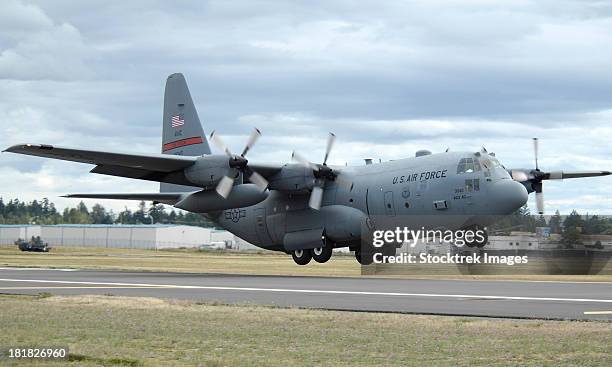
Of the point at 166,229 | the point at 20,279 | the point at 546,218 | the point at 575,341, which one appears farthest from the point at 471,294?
the point at 166,229

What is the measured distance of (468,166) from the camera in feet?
126

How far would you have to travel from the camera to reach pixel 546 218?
62.1 metres

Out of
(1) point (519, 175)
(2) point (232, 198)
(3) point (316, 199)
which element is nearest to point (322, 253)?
(3) point (316, 199)

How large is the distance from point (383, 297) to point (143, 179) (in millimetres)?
21859

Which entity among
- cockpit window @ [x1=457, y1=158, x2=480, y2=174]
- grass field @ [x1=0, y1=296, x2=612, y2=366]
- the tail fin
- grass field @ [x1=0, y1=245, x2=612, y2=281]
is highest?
the tail fin

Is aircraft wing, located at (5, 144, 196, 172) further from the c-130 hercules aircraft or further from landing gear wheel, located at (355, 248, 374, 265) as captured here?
landing gear wheel, located at (355, 248, 374, 265)

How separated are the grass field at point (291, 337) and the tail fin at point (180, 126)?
2909 centimetres

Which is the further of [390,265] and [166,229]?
[166,229]

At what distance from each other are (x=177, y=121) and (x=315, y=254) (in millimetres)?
12507

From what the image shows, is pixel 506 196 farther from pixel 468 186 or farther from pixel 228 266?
pixel 228 266

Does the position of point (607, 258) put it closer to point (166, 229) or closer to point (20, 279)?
point (20, 279)

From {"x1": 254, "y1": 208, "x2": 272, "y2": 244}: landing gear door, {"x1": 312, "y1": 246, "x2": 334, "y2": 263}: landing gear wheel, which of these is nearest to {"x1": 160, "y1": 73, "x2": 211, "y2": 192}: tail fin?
{"x1": 254, "y1": 208, "x2": 272, "y2": 244}: landing gear door

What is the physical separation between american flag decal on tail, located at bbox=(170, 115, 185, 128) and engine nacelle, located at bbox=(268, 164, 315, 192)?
9.66 meters

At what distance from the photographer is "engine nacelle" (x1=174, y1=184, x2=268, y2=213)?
39.2 m
